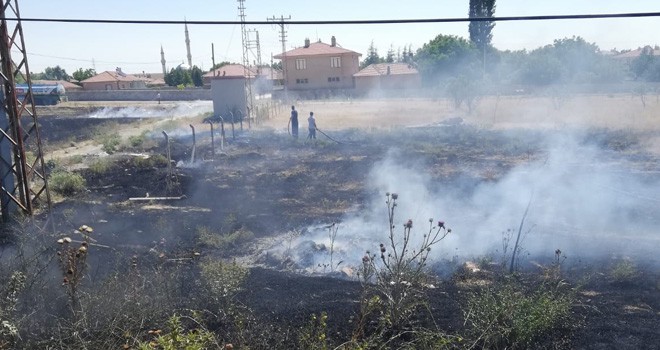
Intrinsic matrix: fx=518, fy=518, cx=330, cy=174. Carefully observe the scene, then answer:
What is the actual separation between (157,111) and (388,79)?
23.7m

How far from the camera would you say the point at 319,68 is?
181 feet

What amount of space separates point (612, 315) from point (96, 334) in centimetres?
591

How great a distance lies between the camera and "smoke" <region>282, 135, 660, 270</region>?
29.6ft

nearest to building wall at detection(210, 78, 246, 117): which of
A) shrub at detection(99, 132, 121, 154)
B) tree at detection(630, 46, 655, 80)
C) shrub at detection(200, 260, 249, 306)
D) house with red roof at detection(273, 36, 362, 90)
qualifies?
shrub at detection(99, 132, 121, 154)

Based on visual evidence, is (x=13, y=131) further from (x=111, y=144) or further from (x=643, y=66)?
(x=643, y=66)

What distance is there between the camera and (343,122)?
29250 millimetres

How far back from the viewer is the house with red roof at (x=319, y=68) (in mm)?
54812

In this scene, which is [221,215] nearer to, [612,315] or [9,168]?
[9,168]

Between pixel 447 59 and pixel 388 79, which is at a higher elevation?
pixel 447 59

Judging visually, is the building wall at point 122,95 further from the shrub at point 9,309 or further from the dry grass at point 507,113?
the shrub at point 9,309

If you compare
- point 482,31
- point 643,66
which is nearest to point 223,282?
point 643,66

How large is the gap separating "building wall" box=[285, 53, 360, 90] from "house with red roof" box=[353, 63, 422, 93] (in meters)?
2.92

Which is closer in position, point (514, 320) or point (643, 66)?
point (514, 320)

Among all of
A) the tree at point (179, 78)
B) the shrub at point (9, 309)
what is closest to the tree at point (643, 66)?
the tree at point (179, 78)
